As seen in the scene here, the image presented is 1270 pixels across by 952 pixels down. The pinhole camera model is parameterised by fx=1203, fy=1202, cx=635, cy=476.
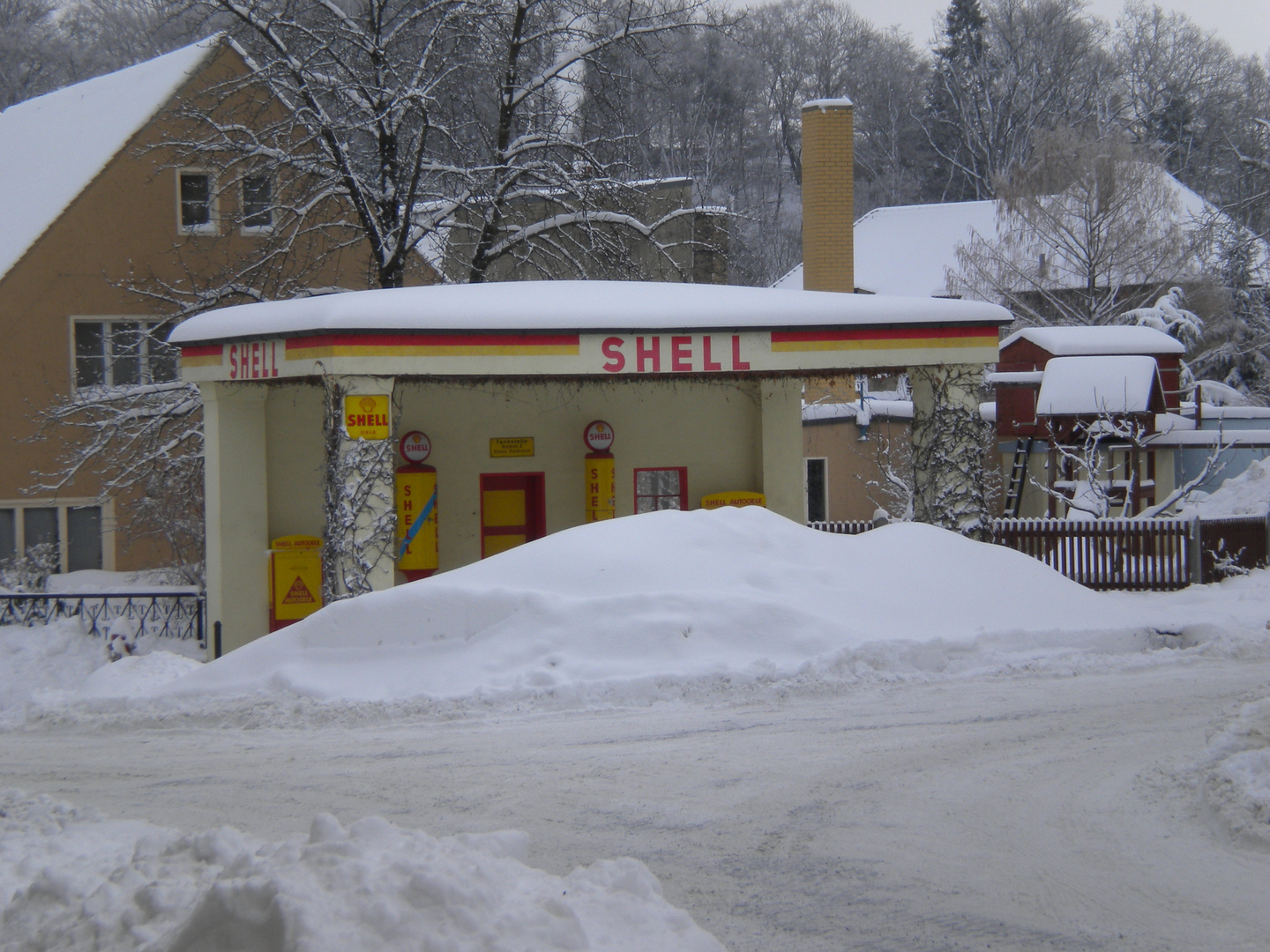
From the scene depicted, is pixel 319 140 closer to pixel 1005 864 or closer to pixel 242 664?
pixel 242 664

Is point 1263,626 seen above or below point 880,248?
below

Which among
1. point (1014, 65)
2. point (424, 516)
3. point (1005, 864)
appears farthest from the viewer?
point (1014, 65)

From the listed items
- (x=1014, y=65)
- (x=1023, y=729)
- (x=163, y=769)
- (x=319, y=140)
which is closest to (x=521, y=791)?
(x=163, y=769)

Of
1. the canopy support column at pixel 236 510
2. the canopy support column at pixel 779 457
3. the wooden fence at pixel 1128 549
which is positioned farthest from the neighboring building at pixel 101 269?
the wooden fence at pixel 1128 549

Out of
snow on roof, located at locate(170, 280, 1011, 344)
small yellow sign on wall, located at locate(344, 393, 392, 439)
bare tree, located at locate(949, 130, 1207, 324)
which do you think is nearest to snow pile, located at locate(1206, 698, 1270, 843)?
snow on roof, located at locate(170, 280, 1011, 344)

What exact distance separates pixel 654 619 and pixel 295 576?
611cm

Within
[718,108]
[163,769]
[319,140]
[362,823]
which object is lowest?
[163,769]

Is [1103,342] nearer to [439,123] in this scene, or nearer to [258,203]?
[439,123]

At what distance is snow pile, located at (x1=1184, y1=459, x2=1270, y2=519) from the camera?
21422mm

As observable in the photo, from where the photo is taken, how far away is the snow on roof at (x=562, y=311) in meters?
12.1

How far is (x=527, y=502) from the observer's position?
53.4 ft

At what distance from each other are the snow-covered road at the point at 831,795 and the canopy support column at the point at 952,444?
384cm

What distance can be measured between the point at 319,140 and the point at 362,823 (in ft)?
52.5

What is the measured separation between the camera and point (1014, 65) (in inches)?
2076
